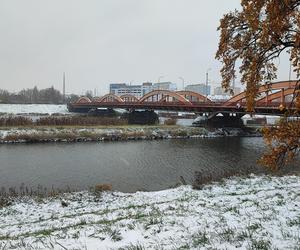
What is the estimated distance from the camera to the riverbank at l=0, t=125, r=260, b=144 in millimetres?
38875

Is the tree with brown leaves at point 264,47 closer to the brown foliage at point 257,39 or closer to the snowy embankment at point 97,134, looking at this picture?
the brown foliage at point 257,39

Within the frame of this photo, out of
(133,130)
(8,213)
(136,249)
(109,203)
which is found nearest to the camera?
(136,249)

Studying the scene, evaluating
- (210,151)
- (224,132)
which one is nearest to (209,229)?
(210,151)

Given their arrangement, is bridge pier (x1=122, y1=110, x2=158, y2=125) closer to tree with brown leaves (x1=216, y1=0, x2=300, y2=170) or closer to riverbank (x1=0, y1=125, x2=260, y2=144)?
riverbank (x1=0, y1=125, x2=260, y2=144)

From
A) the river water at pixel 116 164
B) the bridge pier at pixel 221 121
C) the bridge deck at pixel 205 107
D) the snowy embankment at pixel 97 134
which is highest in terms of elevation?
the bridge deck at pixel 205 107

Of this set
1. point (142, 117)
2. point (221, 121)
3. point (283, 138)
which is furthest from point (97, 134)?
point (283, 138)

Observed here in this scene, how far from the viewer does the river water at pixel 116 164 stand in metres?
19.1

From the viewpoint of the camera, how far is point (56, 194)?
14.4m

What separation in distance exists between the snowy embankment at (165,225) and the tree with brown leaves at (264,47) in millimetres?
1554

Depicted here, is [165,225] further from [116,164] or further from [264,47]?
[116,164]

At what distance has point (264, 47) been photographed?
6.67 metres

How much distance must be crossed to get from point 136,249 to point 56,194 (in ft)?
31.5

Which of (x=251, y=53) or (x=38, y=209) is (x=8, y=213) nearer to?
(x=38, y=209)

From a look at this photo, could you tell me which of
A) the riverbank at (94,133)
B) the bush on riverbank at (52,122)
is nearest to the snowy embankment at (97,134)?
the riverbank at (94,133)
